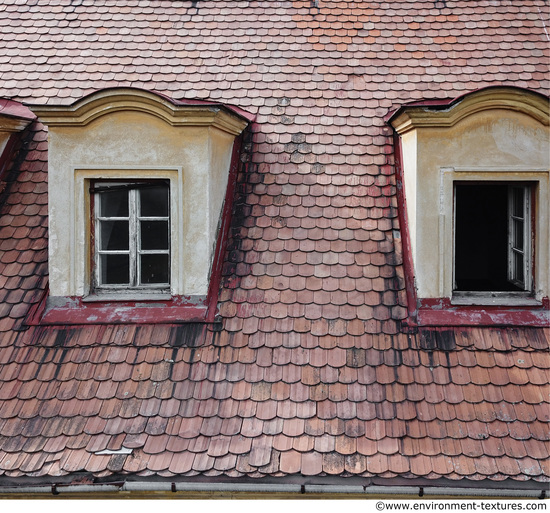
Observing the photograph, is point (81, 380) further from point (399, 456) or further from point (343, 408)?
point (399, 456)

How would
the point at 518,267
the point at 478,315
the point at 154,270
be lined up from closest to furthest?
the point at 478,315 < the point at 154,270 < the point at 518,267

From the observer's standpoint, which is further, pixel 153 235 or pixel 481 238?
pixel 481 238

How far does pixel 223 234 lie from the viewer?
5.10 meters

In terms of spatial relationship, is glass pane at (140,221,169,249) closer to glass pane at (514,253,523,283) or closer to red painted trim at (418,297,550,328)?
red painted trim at (418,297,550,328)

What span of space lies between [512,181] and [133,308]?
314 centimetres

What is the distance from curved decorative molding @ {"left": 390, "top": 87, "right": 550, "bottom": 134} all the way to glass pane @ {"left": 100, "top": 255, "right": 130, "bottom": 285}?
2.60 meters

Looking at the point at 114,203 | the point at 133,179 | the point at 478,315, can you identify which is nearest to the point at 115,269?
the point at 114,203

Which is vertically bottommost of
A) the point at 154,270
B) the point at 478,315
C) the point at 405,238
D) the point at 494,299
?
the point at 478,315

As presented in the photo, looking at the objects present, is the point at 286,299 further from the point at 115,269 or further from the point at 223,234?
the point at 115,269

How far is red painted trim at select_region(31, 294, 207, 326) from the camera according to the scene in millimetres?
4824

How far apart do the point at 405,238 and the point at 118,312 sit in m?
2.36

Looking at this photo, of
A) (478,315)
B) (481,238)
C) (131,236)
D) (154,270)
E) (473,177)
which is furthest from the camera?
(481,238)

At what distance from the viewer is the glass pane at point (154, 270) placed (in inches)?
202

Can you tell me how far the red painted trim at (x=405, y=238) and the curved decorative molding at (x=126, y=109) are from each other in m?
1.59
